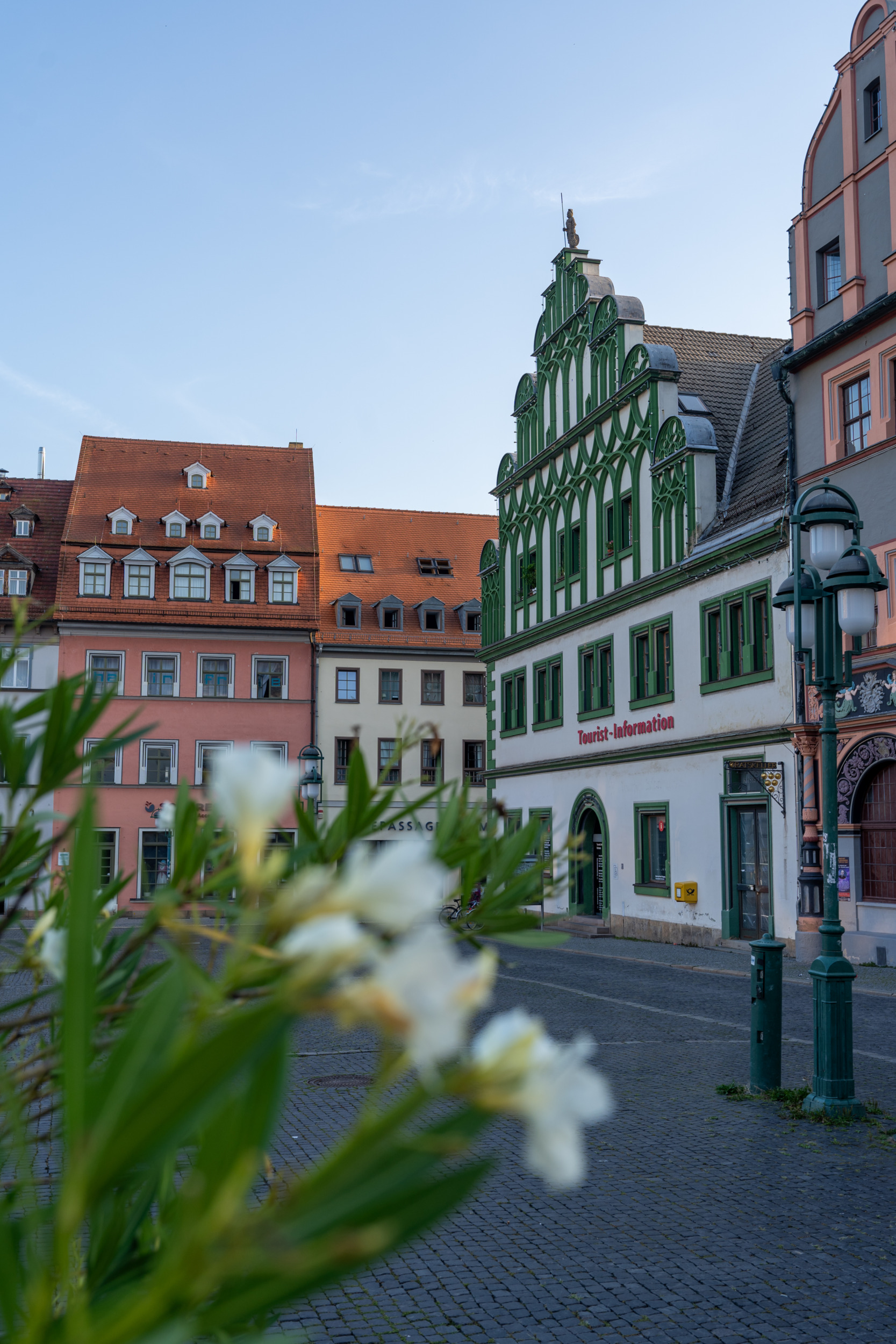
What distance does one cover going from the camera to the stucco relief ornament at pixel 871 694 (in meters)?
20.2

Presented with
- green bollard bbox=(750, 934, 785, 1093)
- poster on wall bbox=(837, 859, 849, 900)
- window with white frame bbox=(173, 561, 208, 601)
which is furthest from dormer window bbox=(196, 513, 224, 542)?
green bollard bbox=(750, 934, 785, 1093)

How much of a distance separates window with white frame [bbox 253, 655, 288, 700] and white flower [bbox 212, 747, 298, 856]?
1723 inches

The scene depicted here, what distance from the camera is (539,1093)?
0.70 metres

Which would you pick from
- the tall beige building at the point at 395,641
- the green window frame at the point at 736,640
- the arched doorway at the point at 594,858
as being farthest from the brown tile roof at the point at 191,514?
the green window frame at the point at 736,640

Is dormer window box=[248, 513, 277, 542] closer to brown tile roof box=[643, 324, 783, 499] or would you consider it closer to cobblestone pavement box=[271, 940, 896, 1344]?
brown tile roof box=[643, 324, 783, 499]

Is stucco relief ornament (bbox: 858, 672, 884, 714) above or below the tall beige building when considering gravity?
below

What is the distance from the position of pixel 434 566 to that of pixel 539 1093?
49625 millimetres

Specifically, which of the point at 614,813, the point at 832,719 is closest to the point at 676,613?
the point at 614,813

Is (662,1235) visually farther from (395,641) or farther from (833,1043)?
(395,641)

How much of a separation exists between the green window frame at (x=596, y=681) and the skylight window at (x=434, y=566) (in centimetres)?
1864

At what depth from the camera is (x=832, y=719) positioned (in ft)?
32.3

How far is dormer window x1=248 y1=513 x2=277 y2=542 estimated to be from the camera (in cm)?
4544

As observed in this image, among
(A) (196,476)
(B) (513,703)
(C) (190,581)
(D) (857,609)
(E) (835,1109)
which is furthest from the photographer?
(A) (196,476)

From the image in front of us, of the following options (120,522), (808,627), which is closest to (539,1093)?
(808,627)
